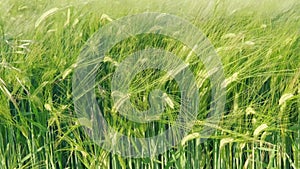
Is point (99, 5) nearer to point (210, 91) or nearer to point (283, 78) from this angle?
point (210, 91)

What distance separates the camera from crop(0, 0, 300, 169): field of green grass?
1.22m

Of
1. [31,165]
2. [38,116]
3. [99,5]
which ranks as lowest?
[31,165]

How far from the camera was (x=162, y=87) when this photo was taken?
49.0 inches

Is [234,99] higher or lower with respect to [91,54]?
lower

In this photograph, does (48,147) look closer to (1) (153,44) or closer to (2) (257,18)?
(1) (153,44)

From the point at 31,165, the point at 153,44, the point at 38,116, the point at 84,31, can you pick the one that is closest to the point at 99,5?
the point at 84,31

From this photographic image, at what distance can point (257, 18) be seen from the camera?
1.29m

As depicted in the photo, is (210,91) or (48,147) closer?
(210,91)

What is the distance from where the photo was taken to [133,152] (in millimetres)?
1299

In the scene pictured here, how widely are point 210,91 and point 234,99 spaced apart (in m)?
0.05

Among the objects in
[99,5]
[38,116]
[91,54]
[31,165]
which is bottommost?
[31,165]

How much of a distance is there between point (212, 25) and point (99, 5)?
295 millimetres

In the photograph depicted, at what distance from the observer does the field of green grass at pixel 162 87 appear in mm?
1217

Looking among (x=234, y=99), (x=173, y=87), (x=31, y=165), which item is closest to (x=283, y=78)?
(x=234, y=99)
